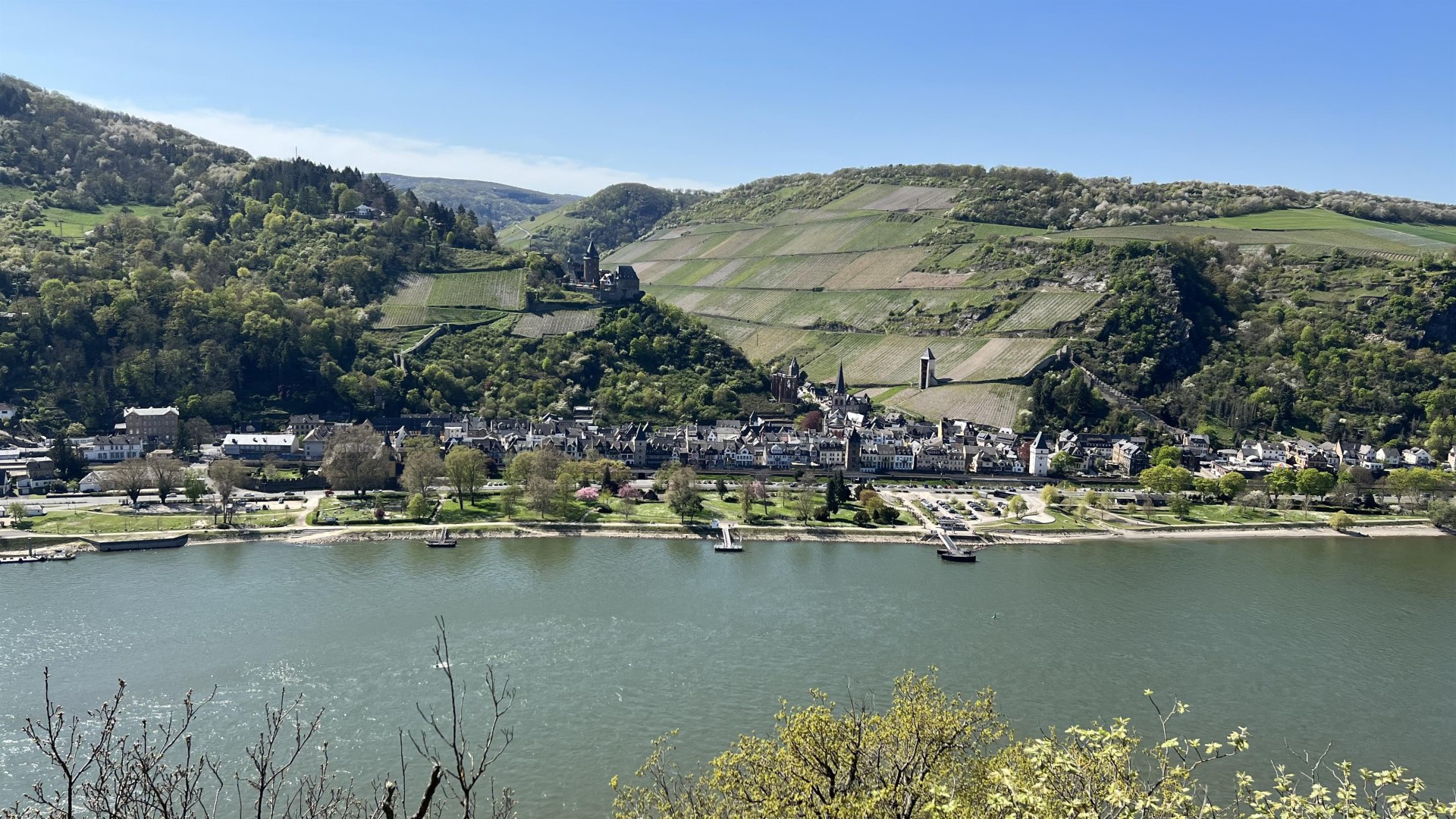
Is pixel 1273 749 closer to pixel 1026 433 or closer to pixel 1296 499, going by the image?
pixel 1296 499

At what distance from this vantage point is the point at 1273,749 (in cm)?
2070

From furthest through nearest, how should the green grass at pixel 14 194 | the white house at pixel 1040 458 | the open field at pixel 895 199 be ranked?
the open field at pixel 895 199 → the green grass at pixel 14 194 → the white house at pixel 1040 458

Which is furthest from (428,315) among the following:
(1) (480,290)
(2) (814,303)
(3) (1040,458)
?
(3) (1040,458)

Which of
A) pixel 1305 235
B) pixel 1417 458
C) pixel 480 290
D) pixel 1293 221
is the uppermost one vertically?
pixel 1293 221

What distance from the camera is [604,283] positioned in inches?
3061

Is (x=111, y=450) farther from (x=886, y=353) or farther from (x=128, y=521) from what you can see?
(x=886, y=353)

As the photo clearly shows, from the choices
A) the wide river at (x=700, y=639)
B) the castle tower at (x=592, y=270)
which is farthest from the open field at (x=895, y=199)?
the wide river at (x=700, y=639)

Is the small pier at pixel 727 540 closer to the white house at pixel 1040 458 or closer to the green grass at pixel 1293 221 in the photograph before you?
the white house at pixel 1040 458

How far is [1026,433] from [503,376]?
36325mm

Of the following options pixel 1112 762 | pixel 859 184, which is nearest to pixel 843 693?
pixel 1112 762

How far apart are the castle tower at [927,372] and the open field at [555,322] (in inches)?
1031

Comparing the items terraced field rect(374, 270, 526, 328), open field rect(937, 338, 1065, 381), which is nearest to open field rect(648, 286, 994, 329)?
open field rect(937, 338, 1065, 381)

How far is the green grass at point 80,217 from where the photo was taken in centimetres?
7575

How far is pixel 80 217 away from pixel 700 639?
83.0m
